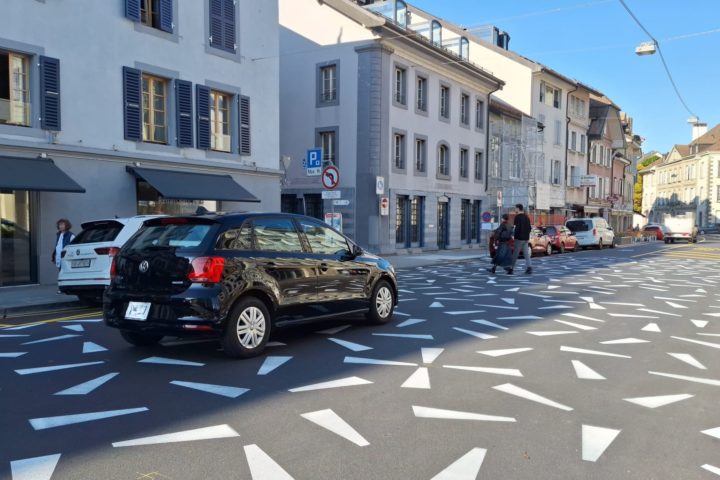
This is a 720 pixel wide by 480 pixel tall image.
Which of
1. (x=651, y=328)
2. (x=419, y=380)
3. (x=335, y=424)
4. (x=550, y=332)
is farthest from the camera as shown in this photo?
(x=651, y=328)

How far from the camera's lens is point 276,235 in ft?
23.3

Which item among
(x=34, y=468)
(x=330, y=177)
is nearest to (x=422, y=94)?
(x=330, y=177)

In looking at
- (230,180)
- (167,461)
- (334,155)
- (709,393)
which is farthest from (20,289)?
(334,155)

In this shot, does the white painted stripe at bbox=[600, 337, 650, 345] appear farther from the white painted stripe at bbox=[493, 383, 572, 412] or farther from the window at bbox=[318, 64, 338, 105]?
the window at bbox=[318, 64, 338, 105]

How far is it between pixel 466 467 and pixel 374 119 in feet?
74.1

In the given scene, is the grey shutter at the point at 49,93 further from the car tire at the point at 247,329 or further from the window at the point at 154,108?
the car tire at the point at 247,329

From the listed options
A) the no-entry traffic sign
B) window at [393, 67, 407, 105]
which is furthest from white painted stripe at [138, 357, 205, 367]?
window at [393, 67, 407, 105]

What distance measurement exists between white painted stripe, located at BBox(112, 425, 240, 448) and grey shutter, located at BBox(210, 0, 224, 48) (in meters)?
15.8

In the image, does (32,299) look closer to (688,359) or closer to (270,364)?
(270,364)

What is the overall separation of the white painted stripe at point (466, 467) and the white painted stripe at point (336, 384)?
1734mm

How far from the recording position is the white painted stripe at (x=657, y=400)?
503 cm

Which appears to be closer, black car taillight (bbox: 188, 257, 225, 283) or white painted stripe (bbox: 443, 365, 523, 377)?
white painted stripe (bbox: 443, 365, 523, 377)

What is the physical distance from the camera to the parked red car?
1169 inches

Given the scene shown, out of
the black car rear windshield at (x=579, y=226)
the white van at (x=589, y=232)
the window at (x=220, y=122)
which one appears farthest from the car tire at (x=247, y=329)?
the black car rear windshield at (x=579, y=226)
